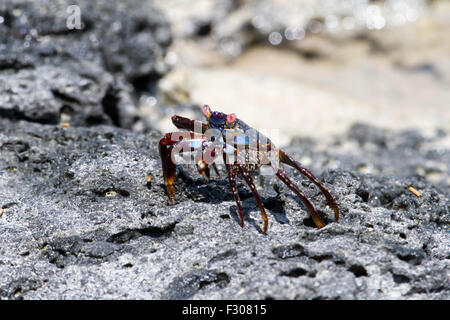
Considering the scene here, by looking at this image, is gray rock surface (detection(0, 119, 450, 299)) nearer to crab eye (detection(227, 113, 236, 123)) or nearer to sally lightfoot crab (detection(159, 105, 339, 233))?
sally lightfoot crab (detection(159, 105, 339, 233))

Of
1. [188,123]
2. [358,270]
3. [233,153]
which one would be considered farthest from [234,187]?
[358,270]

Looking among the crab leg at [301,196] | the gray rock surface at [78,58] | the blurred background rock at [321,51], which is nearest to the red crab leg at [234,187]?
the crab leg at [301,196]

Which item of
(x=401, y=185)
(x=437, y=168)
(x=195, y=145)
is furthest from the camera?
(x=437, y=168)

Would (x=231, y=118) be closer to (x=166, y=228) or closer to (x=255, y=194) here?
(x=255, y=194)

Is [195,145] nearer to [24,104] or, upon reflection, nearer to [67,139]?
[67,139]

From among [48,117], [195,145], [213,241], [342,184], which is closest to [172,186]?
[195,145]

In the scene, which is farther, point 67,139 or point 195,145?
point 67,139

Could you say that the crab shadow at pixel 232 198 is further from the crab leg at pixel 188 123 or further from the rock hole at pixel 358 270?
the rock hole at pixel 358 270
